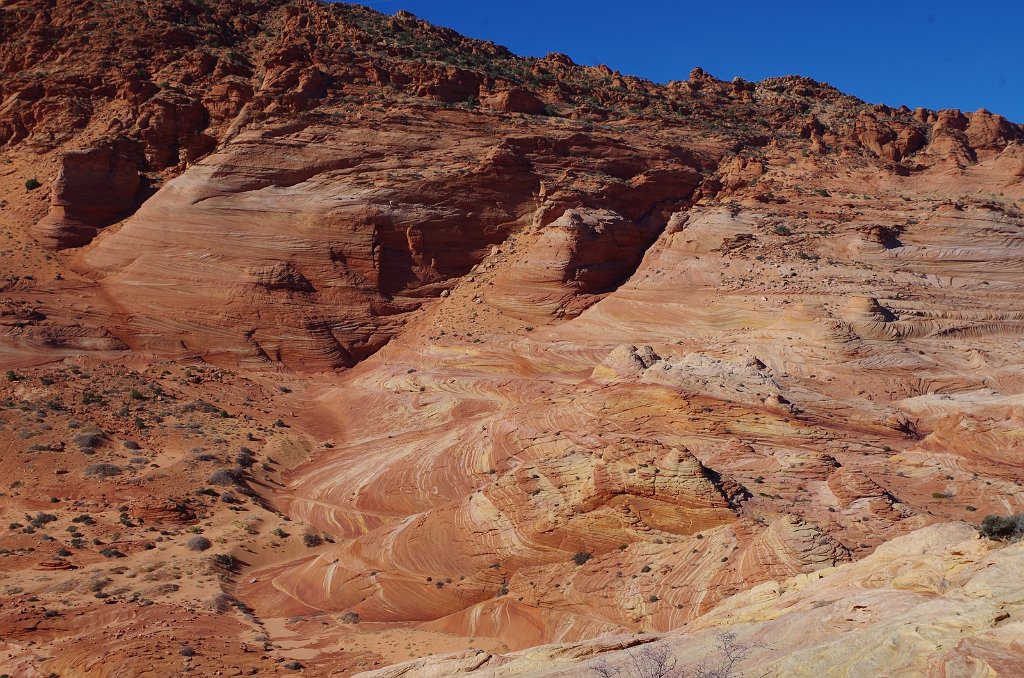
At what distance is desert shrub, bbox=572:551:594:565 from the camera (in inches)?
614

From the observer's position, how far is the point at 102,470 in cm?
2269

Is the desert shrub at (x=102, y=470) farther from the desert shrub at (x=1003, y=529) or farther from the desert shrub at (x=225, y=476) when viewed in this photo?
the desert shrub at (x=1003, y=529)

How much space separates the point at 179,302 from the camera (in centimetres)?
3170

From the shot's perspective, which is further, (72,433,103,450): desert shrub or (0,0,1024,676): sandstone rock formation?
(72,433,103,450): desert shrub

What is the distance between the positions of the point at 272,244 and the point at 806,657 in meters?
29.5

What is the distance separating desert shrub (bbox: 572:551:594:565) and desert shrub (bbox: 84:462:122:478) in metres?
14.6

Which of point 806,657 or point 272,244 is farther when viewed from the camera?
point 272,244

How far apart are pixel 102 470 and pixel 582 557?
590 inches

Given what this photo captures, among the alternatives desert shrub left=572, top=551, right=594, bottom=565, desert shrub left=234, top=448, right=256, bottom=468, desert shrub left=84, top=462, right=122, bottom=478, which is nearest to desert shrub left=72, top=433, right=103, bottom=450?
desert shrub left=84, top=462, right=122, bottom=478

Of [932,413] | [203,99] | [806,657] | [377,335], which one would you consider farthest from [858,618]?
[203,99]

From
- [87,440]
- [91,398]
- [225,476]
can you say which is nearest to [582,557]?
[225,476]

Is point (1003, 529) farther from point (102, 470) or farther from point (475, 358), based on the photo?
point (102, 470)

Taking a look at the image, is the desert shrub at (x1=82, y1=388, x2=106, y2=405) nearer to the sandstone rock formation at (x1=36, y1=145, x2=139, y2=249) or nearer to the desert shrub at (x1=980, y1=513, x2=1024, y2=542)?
the sandstone rock formation at (x1=36, y1=145, x2=139, y2=249)

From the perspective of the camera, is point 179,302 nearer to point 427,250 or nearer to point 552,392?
point 427,250
